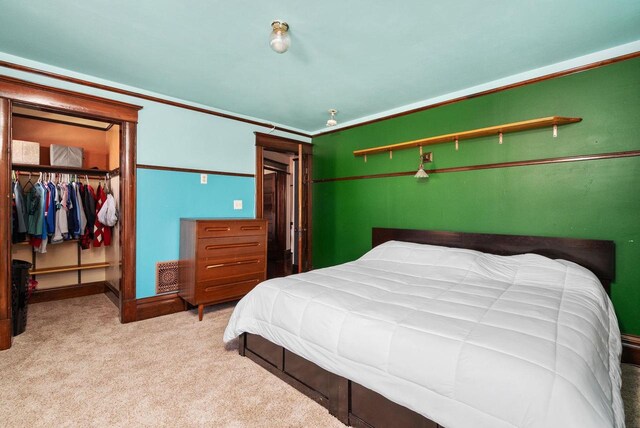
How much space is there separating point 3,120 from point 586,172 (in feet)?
15.6

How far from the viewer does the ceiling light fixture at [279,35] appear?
6.43 ft

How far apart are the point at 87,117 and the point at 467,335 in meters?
3.57

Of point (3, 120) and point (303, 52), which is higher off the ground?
point (303, 52)

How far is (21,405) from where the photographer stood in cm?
171

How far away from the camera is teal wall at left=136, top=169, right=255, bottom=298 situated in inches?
124

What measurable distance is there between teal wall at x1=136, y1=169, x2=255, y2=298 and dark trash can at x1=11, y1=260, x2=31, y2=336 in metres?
0.92

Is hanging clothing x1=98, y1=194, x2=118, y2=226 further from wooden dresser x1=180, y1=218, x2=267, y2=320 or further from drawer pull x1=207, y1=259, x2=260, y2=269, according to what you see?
drawer pull x1=207, y1=259, x2=260, y2=269

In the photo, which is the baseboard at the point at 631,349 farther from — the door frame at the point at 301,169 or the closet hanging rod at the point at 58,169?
the closet hanging rod at the point at 58,169

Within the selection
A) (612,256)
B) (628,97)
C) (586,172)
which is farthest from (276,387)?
(628,97)

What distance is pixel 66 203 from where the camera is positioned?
352 centimetres

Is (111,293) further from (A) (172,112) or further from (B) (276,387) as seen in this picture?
(B) (276,387)

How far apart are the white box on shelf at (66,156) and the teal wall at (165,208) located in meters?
1.29

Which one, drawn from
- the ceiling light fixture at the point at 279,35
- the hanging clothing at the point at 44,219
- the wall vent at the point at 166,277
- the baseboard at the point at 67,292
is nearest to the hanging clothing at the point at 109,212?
the hanging clothing at the point at 44,219

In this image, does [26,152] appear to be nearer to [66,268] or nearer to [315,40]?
[66,268]
